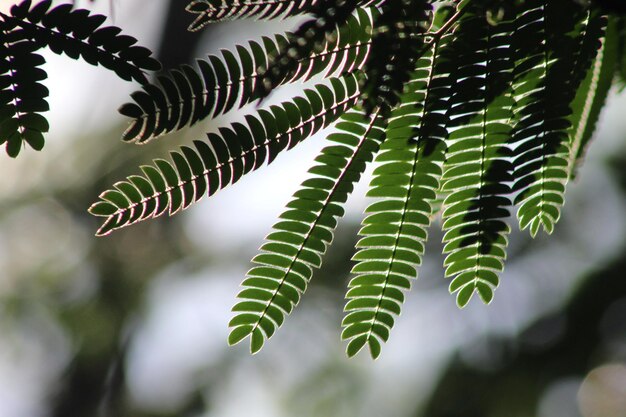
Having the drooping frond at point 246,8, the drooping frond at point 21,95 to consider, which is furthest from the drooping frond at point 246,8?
the drooping frond at point 21,95

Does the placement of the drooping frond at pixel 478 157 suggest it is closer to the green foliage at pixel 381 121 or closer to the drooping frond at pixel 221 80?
the green foliage at pixel 381 121

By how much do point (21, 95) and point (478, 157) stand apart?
73 centimetres

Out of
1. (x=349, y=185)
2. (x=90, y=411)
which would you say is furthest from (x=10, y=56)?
(x=90, y=411)

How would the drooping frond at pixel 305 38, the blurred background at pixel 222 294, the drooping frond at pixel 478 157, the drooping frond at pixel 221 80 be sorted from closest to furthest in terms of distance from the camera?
the drooping frond at pixel 305 38 → the drooping frond at pixel 221 80 → the drooping frond at pixel 478 157 → the blurred background at pixel 222 294

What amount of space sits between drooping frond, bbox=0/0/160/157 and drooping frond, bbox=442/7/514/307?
49cm

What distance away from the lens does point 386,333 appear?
117cm

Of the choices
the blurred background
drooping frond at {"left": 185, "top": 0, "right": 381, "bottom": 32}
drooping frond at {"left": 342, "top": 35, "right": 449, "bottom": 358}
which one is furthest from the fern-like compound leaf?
A: the blurred background

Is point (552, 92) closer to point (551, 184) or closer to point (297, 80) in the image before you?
point (551, 184)

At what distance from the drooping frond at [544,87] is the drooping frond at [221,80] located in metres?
0.26

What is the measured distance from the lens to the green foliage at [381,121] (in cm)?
Answer: 95

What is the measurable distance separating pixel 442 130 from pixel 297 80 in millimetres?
250

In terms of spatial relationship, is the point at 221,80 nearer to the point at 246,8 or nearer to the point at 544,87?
the point at 246,8

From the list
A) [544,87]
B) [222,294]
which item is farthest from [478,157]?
[222,294]

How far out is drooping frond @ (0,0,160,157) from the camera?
0.95 meters
